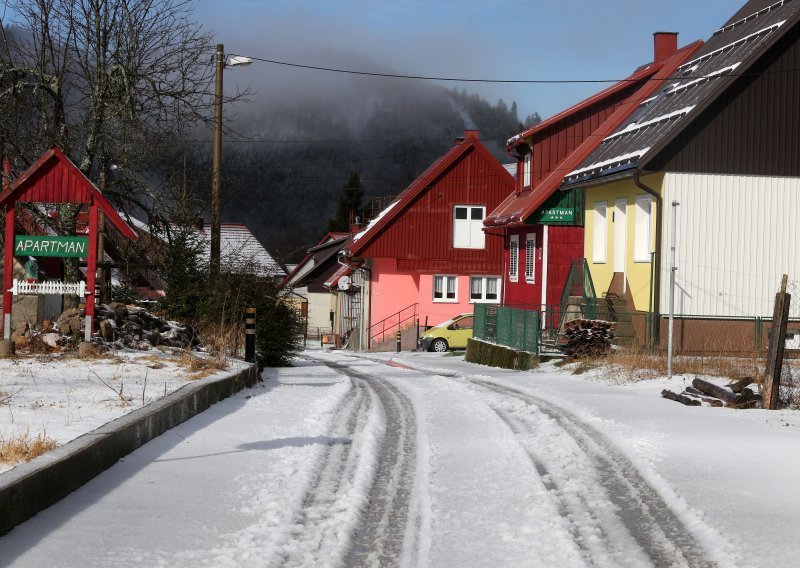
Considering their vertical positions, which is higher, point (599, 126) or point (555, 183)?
point (599, 126)

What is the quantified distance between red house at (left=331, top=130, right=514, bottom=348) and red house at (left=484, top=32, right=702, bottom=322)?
13485 mm

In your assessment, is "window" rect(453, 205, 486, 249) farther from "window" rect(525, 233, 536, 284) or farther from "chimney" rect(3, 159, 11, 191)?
"chimney" rect(3, 159, 11, 191)

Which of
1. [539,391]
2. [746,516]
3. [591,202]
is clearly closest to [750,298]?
[591,202]

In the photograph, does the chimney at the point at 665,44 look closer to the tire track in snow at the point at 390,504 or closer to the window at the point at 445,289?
the window at the point at 445,289

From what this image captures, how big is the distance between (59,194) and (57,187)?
0.12 m

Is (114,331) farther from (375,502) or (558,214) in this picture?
(558,214)

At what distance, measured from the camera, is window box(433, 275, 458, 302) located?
50781mm

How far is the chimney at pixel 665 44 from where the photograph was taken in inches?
1316

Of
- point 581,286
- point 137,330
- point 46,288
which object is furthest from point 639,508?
point 581,286

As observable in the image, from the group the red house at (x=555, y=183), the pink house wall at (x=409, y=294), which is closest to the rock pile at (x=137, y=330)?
the red house at (x=555, y=183)

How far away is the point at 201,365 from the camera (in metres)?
15.0

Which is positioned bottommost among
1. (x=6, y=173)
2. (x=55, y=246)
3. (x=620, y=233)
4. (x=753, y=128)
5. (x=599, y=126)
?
(x=55, y=246)

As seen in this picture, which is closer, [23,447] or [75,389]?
[23,447]

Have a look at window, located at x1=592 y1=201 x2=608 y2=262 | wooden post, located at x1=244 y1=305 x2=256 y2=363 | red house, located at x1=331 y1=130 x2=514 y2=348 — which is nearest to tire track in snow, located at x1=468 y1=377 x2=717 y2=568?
wooden post, located at x1=244 y1=305 x2=256 y2=363
